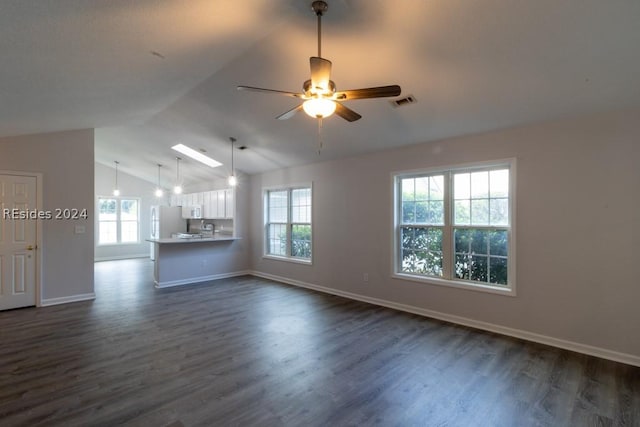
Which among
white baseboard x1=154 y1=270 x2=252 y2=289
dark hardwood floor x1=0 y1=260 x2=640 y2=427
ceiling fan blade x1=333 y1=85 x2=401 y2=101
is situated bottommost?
dark hardwood floor x1=0 y1=260 x2=640 y2=427

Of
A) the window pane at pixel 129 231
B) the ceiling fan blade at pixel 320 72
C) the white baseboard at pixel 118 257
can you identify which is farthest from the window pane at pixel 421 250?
the window pane at pixel 129 231

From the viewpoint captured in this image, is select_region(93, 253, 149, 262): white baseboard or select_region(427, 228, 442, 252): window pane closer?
select_region(427, 228, 442, 252): window pane

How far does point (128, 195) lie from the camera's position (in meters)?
10.1

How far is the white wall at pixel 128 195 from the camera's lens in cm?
957

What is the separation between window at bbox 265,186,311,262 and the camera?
6324mm

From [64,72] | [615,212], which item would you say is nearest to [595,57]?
[615,212]

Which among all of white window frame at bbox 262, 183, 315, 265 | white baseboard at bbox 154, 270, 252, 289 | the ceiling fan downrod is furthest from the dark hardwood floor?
the ceiling fan downrod

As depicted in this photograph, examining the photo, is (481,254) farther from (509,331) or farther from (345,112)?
(345,112)

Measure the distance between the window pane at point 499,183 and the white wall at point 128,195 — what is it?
10204mm

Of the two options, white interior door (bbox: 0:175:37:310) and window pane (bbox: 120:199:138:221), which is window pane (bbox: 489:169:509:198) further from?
window pane (bbox: 120:199:138:221)

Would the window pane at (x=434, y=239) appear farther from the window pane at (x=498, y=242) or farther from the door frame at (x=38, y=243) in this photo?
the door frame at (x=38, y=243)

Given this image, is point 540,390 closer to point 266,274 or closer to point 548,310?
point 548,310

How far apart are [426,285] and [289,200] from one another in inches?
135

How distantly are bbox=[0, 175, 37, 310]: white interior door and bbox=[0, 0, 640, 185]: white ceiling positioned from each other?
91 centimetres
